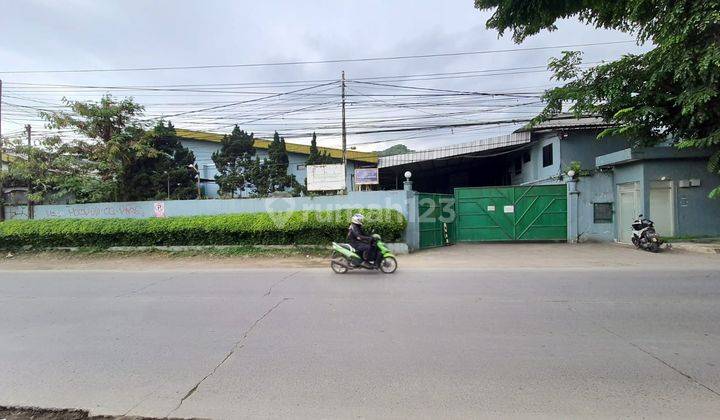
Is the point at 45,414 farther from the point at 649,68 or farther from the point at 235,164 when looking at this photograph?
the point at 235,164

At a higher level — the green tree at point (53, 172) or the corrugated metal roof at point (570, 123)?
the corrugated metal roof at point (570, 123)

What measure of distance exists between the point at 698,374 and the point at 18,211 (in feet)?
72.0

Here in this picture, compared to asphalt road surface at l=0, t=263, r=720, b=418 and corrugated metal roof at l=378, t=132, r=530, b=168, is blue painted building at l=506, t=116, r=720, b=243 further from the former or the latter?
asphalt road surface at l=0, t=263, r=720, b=418

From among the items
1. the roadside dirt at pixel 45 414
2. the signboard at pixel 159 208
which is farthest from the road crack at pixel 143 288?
the signboard at pixel 159 208

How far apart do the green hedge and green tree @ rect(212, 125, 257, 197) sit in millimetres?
8198

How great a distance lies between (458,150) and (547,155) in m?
4.08

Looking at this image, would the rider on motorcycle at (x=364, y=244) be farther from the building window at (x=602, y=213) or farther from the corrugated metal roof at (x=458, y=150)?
the corrugated metal roof at (x=458, y=150)

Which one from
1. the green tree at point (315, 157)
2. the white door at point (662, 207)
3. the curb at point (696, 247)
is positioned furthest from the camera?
the green tree at point (315, 157)

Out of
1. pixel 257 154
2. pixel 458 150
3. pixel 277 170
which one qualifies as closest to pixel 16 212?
pixel 277 170

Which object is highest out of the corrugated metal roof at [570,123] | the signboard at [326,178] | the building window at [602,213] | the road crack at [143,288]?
the corrugated metal roof at [570,123]

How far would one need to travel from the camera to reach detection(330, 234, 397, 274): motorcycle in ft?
30.7

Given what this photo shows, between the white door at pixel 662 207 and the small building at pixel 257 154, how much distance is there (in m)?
16.4

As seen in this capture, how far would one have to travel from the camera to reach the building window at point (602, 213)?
1497 centimetres

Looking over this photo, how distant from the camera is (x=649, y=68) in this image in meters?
9.39
